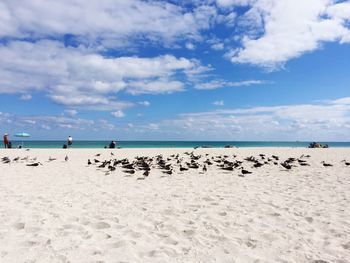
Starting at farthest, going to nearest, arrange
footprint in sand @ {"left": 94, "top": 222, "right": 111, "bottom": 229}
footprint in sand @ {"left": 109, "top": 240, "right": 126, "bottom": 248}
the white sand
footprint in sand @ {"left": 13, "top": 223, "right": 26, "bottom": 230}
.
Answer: footprint in sand @ {"left": 94, "top": 222, "right": 111, "bottom": 229} → footprint in sand @ {"left": 13, "top": 223, "right": 26, "bottom": 230} → footprint in sand @ {"left": 109, "top": 240, "right": 126, "bottom": 248} → the white sand

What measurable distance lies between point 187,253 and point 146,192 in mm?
4852

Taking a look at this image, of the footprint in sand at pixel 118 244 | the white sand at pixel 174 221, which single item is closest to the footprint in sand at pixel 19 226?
the white sand at pixel 174 221

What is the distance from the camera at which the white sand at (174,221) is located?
485cm

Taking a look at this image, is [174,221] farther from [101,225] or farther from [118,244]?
[118,244]

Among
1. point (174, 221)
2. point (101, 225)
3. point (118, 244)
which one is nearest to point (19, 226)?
point (101, 225)

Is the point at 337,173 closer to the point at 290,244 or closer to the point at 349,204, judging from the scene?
the point at 349,204

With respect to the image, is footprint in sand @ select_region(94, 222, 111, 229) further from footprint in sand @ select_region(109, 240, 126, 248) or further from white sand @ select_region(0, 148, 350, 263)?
footprint in sand @ select_region(109, 240, 126, 248)

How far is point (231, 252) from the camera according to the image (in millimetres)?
4938

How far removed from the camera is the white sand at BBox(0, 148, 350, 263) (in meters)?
4.85

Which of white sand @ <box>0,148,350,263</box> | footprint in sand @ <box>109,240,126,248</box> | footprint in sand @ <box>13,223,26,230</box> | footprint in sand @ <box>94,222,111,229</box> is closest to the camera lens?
white sand @ <box>0,148,350,263</box>

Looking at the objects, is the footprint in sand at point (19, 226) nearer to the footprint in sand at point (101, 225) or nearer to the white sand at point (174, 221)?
the white sand at point (174, 221)

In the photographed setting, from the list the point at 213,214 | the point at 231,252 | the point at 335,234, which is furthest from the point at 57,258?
the point at 335,234

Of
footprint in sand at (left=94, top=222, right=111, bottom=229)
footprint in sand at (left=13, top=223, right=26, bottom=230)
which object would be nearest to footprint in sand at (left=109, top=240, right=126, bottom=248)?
footprint in sand at (left=94, top=222, right=111, bottom=229)

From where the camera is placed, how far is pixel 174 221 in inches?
255
